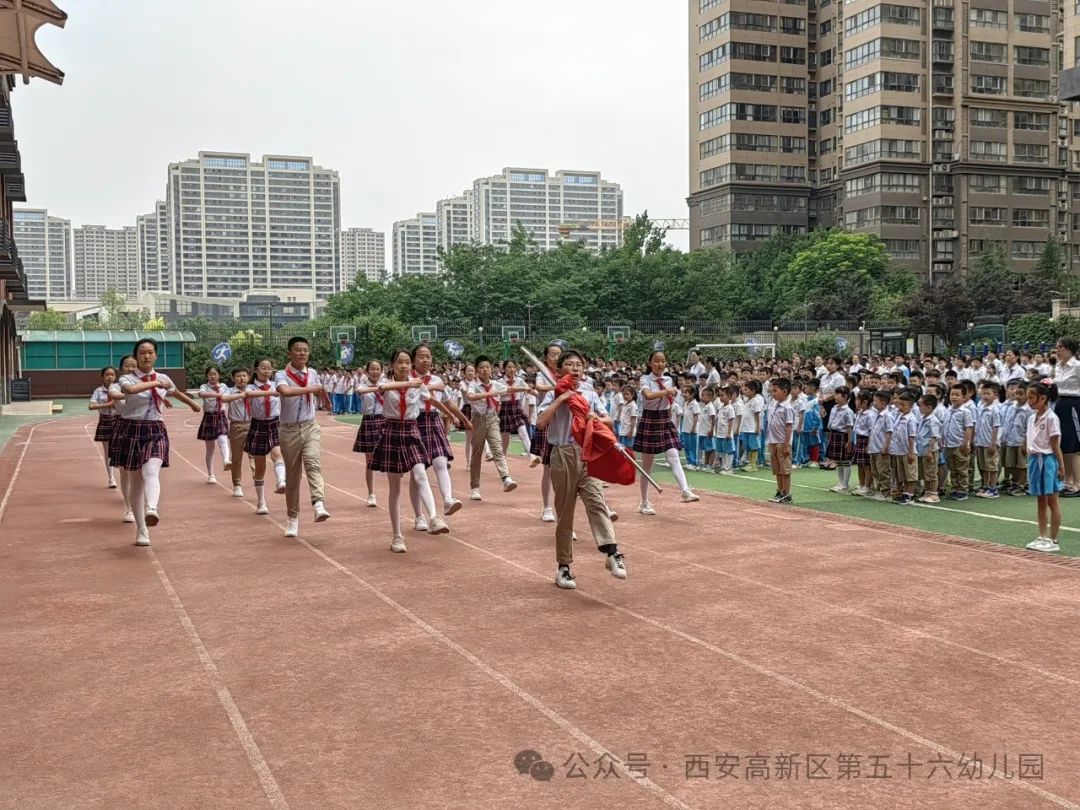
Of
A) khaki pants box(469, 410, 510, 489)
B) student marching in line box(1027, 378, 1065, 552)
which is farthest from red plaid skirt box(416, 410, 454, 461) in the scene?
student marching in line box(1027, 378, 1065, 552)

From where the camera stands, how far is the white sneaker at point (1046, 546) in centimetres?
999

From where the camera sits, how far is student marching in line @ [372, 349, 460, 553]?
10008 mm

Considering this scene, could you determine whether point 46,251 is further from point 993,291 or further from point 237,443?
point 237,443

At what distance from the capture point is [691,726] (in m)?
5.38

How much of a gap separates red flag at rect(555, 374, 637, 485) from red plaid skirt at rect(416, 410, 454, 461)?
2266 millimetres

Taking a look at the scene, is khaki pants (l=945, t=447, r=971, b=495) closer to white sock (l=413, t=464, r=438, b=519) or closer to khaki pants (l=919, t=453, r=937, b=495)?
khaki pants (l=919, t=453, r=937, b=495)

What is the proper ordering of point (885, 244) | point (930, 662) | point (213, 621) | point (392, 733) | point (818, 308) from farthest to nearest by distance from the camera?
point (885, 244)
point (818, 308)
point (213, 621)
point (930, 662)
point (392, 733)

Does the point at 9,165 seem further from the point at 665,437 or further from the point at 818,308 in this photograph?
the point at 818,308

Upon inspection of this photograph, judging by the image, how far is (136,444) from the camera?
10164 mm

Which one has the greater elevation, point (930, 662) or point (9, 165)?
point (9, 165)

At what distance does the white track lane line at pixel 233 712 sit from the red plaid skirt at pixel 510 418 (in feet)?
26.6

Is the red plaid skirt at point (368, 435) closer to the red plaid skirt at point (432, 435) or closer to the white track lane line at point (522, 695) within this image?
the red plaid skirt at point (432, 435)

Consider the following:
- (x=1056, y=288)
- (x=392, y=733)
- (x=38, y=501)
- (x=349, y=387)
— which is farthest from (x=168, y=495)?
(x=1056, y=288)

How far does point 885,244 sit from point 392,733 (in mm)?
→ 68931
